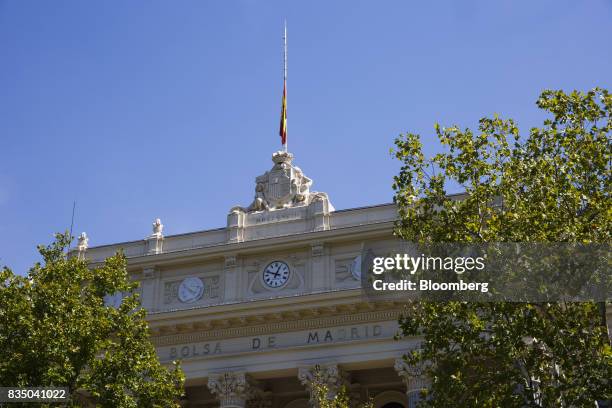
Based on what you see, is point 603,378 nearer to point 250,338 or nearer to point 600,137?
point 600,137

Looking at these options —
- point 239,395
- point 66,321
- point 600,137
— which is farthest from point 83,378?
point 600,137

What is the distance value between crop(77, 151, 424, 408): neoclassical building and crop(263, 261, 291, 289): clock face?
5cm

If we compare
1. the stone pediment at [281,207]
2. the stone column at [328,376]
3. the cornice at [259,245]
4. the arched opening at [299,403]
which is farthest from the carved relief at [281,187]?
the arched opening at [299,403]

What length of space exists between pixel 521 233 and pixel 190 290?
23.0 metres

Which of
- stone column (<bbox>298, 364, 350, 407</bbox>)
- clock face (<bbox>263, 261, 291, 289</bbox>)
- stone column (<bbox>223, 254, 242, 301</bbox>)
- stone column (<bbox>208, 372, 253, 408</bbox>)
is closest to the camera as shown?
stone column (<bbox>298, 364, 350, 407</bbox>)

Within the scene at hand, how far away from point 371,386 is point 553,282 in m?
20.9

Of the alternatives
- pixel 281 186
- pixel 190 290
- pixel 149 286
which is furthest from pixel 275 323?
pixel 281 186

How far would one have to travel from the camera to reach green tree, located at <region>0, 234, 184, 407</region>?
29016mm

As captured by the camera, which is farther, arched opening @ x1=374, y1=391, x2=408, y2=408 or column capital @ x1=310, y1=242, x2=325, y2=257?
arched opening @ x1=374, y1=391, x2=408, y2=408

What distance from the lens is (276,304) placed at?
137 ft

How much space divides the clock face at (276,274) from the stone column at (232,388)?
4.14 m

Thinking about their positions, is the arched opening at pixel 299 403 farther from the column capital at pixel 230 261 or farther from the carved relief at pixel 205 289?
the column capital at pixel 230 261

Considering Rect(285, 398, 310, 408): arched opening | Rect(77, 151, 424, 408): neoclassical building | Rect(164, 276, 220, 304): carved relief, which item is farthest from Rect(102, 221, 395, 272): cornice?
Rect(285, 398, 310, 408): arched opening

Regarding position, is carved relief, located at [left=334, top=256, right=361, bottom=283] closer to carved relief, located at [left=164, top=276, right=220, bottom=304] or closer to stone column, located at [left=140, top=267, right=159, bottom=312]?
carved relief, located at [left=164, top=276, right=220, bottom=304]
